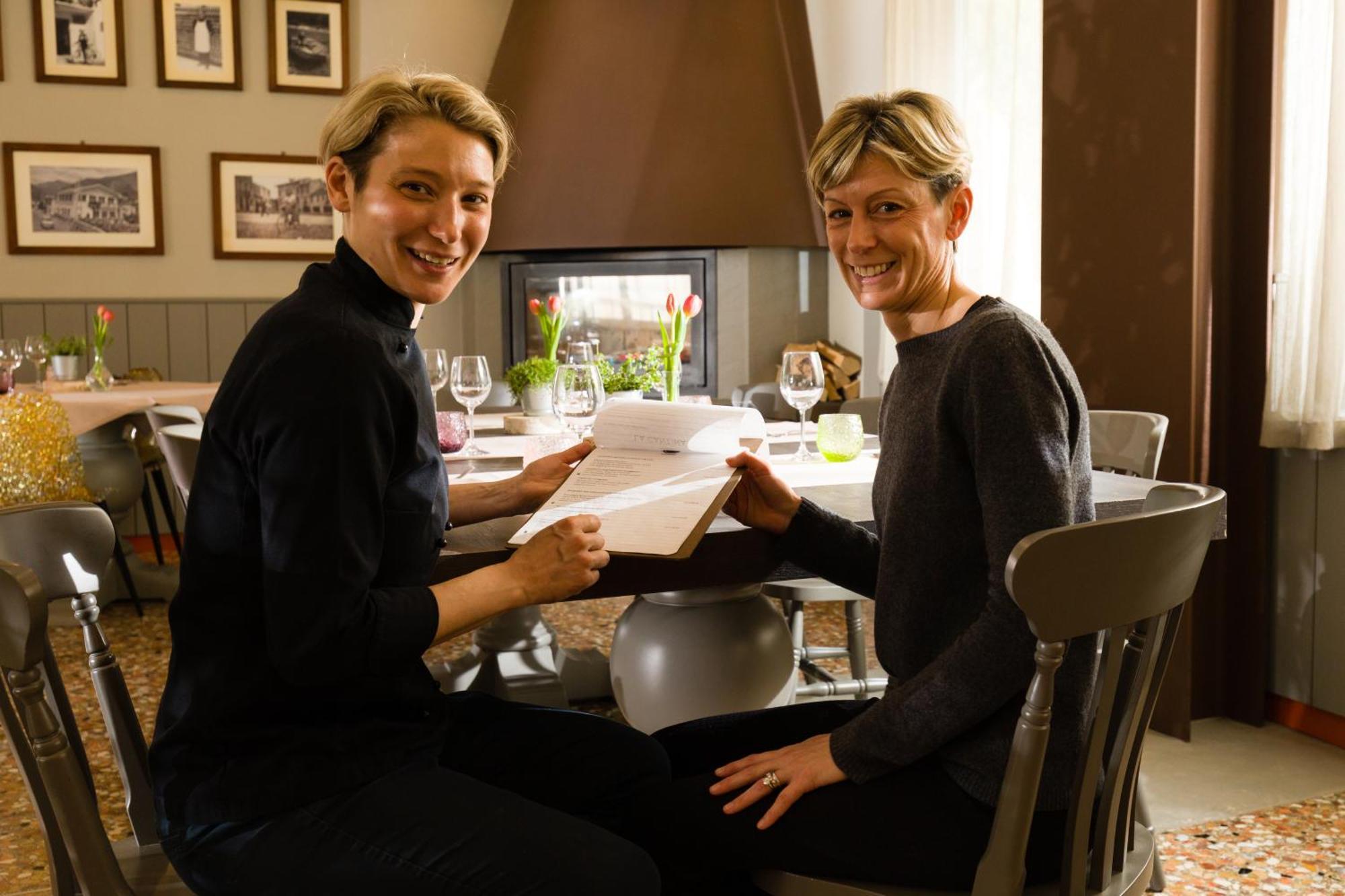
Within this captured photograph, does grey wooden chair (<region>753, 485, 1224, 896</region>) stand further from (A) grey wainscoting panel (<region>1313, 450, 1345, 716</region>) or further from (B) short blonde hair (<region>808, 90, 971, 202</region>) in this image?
(A) grey wainscoting panel (<region>1313, 450, 1345, 716</region>)

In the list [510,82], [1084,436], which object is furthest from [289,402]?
[510,82]

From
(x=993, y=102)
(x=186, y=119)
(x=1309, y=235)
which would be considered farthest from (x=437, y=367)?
(x=186, y=119)

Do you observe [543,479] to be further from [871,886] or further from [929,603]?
[871,886]

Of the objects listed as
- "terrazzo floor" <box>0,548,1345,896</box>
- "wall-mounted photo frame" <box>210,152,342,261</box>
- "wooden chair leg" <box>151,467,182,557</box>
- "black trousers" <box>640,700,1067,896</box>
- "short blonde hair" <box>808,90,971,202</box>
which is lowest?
"terrazzo floor" <box>0,548,1345,896</box>

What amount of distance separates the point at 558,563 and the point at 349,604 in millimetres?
233

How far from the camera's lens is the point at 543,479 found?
1647mm

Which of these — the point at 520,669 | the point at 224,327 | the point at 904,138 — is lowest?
the point at 520,669

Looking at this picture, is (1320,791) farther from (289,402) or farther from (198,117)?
(198,117)

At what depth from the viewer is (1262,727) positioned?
3049 mm

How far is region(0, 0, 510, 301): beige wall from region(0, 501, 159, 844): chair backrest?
201 inches

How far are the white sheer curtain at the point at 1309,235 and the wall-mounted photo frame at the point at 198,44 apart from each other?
16.1 ft

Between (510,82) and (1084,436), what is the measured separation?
5.33 meters

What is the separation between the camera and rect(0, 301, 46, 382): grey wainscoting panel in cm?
580

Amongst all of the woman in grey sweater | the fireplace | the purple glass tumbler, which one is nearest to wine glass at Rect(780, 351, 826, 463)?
the purple glass tumbler
